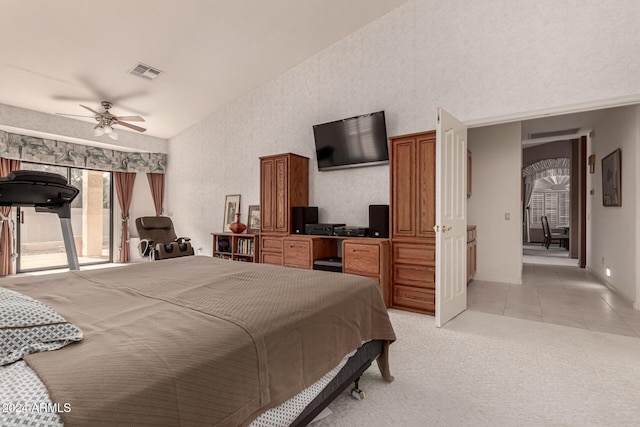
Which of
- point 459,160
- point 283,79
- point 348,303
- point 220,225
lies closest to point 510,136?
Result: point 459,160

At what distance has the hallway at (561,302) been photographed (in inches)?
119

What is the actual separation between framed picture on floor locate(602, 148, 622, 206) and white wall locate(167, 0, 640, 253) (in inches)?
63.7

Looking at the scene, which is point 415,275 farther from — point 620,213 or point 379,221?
point 620,213

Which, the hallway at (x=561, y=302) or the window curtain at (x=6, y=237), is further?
the window curtain at (x=6, y=237)

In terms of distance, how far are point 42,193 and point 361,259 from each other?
287 cm

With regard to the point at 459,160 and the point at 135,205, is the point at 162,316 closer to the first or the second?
the point at 459,160

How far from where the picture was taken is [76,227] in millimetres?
6223

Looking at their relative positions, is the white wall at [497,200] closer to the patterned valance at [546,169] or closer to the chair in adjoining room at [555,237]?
the chair in adjoining room at [555,237]

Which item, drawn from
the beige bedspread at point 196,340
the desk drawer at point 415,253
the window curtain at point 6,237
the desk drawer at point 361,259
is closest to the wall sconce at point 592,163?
the desk drawer at point 415,253

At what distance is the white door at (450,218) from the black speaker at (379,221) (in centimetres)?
75

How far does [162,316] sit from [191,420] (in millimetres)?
468

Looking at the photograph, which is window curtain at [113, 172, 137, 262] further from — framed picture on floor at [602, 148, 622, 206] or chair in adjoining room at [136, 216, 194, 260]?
framed picture on floor at [602, 148, 622, 206]

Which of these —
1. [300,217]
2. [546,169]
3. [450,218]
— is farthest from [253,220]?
[546,169]

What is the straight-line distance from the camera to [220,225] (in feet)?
20.2
